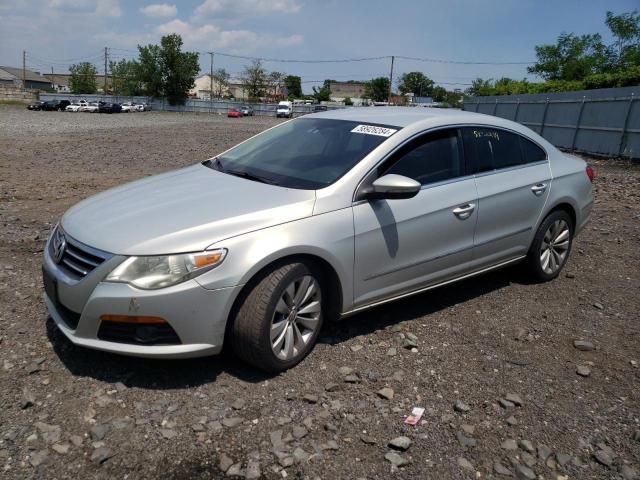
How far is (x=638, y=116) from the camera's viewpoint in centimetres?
1617

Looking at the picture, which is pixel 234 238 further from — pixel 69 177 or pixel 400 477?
pixel 69 177

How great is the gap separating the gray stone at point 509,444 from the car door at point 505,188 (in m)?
1.80

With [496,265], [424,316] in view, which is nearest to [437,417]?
[424,316]

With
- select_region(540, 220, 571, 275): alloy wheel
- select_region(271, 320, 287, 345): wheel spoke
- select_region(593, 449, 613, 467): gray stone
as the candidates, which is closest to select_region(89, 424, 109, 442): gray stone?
select_region(271, 320, 287, 345): wheel spoke

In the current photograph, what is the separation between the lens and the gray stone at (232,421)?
9.52ft

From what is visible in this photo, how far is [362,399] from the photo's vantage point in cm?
322

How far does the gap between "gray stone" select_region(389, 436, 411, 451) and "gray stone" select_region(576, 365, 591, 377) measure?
1.49 meters

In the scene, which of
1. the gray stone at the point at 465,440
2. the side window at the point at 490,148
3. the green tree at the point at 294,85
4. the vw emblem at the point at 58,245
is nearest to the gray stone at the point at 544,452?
the gray stone at the point at 465,440

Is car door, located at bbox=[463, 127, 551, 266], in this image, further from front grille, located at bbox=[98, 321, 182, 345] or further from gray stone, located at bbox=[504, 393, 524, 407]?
front grille, located at bbox=[98, 321, 182, 345]

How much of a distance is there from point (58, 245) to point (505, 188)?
3373mm

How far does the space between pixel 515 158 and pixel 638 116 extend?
46.0ft

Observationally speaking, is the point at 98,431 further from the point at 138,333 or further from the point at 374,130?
the point at 374,130

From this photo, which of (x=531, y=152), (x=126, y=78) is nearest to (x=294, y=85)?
(x=126, y=78)

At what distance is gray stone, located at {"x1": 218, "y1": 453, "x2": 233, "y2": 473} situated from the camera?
259 centimetres
